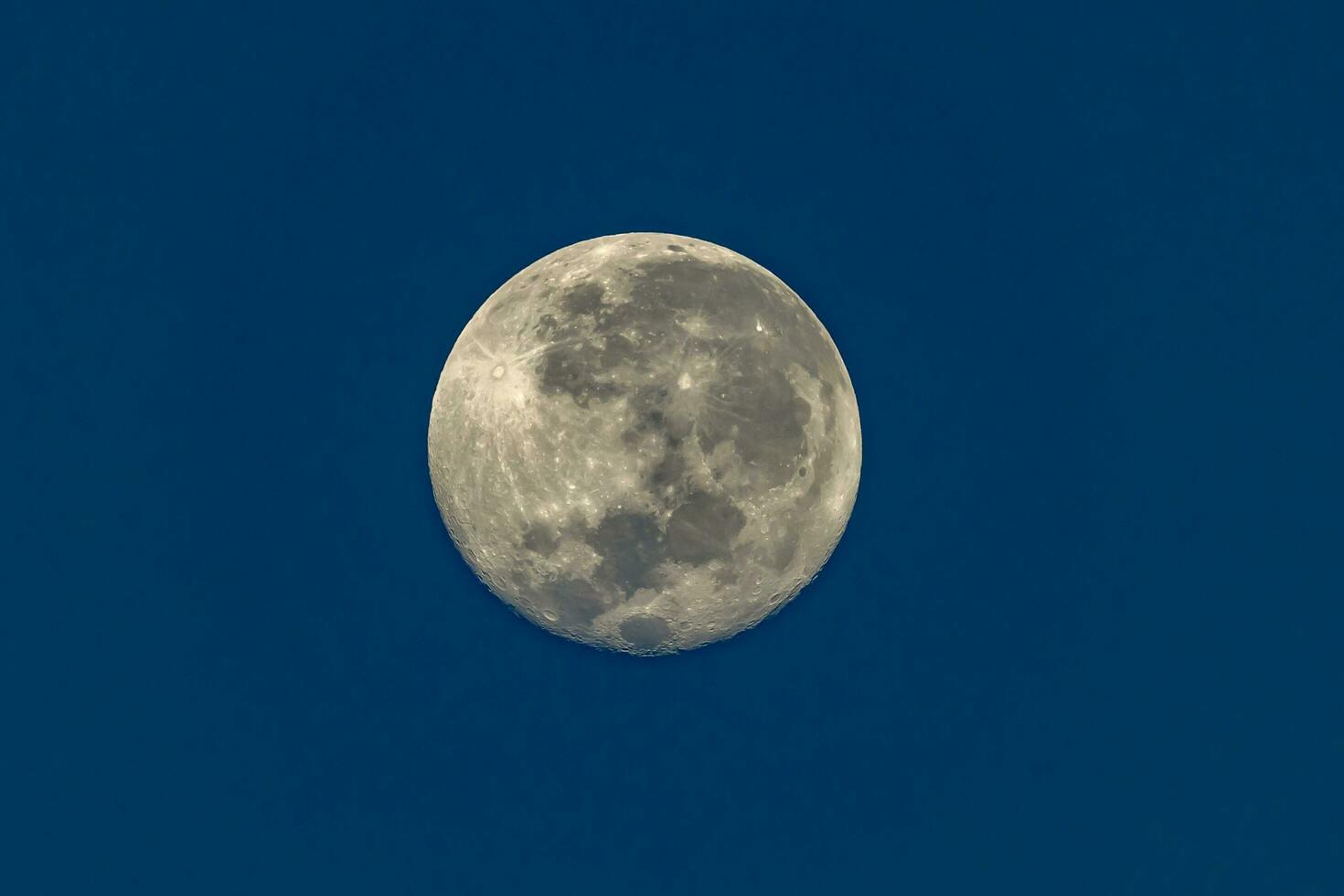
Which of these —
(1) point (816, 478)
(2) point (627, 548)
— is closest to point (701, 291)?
(1) point (816, 478)

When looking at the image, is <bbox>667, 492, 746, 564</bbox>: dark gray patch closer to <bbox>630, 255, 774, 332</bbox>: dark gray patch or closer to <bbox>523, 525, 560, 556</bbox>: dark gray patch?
<bbox>523, 525, 560, 556</bbox>: dark gray patch

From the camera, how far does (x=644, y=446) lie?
1600 centimetres

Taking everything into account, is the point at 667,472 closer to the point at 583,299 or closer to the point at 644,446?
the point at 644,446

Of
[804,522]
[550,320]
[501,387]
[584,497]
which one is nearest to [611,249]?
[550,320]

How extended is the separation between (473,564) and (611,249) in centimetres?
620

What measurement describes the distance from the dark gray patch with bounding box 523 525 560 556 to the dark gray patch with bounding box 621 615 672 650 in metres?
1.86

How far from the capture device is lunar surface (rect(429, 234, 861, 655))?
16109 mm

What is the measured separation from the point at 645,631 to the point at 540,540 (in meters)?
2.48

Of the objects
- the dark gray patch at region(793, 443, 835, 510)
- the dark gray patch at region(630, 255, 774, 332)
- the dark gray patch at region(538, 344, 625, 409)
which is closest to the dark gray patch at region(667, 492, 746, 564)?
the dark gray patch at region(793, 443, 835, 510)

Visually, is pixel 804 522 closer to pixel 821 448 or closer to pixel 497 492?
pixel 821 448

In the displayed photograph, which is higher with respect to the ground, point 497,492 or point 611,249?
point 611,249

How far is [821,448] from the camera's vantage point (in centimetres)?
1733

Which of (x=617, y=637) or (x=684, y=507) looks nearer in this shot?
(x=684, y=507)

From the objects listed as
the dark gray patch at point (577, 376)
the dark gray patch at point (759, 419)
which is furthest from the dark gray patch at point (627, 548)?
the dark gray patch at point (577, 376)
